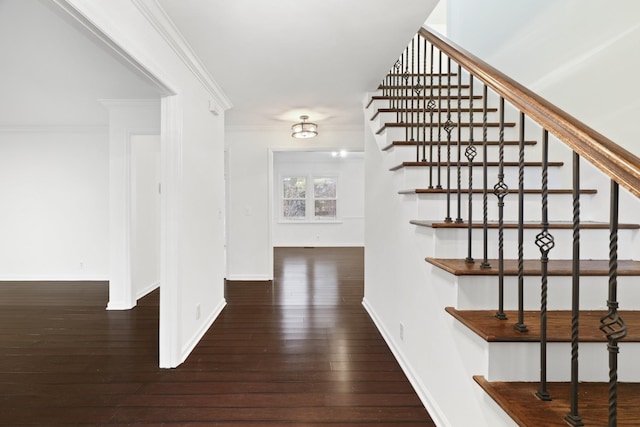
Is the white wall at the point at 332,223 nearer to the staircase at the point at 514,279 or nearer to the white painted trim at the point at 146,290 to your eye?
the white painted trim at the point at 146,290

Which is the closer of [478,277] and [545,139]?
[545,139]

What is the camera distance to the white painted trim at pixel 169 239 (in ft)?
7.70

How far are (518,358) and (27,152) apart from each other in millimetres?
6626

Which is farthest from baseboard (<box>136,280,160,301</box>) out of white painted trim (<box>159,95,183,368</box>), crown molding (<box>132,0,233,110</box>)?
crown molding (<box>132,0,233,110</box>)

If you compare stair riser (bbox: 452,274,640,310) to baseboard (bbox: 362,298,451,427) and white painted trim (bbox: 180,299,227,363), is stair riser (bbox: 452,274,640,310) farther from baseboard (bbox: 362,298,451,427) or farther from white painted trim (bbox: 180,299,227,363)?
white painted trim (bbox: 180,299,227,363)

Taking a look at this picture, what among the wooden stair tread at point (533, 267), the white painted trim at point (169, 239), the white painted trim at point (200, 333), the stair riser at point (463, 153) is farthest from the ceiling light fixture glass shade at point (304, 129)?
the wooden stair tread at point (533, 267)

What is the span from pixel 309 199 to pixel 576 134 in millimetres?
8111

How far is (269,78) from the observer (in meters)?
3.03

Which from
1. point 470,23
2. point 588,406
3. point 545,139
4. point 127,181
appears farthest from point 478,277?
point 127,181

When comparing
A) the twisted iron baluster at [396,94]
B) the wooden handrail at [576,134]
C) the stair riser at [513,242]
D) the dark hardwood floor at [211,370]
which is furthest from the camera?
the twisted iron baluster at [396,94]

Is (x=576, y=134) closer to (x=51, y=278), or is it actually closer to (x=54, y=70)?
(x=54, y=70)

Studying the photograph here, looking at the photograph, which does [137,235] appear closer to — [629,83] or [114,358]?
[114,358]

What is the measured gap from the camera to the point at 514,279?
4.80ft

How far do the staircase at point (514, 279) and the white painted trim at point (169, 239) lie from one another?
66.6 inches
